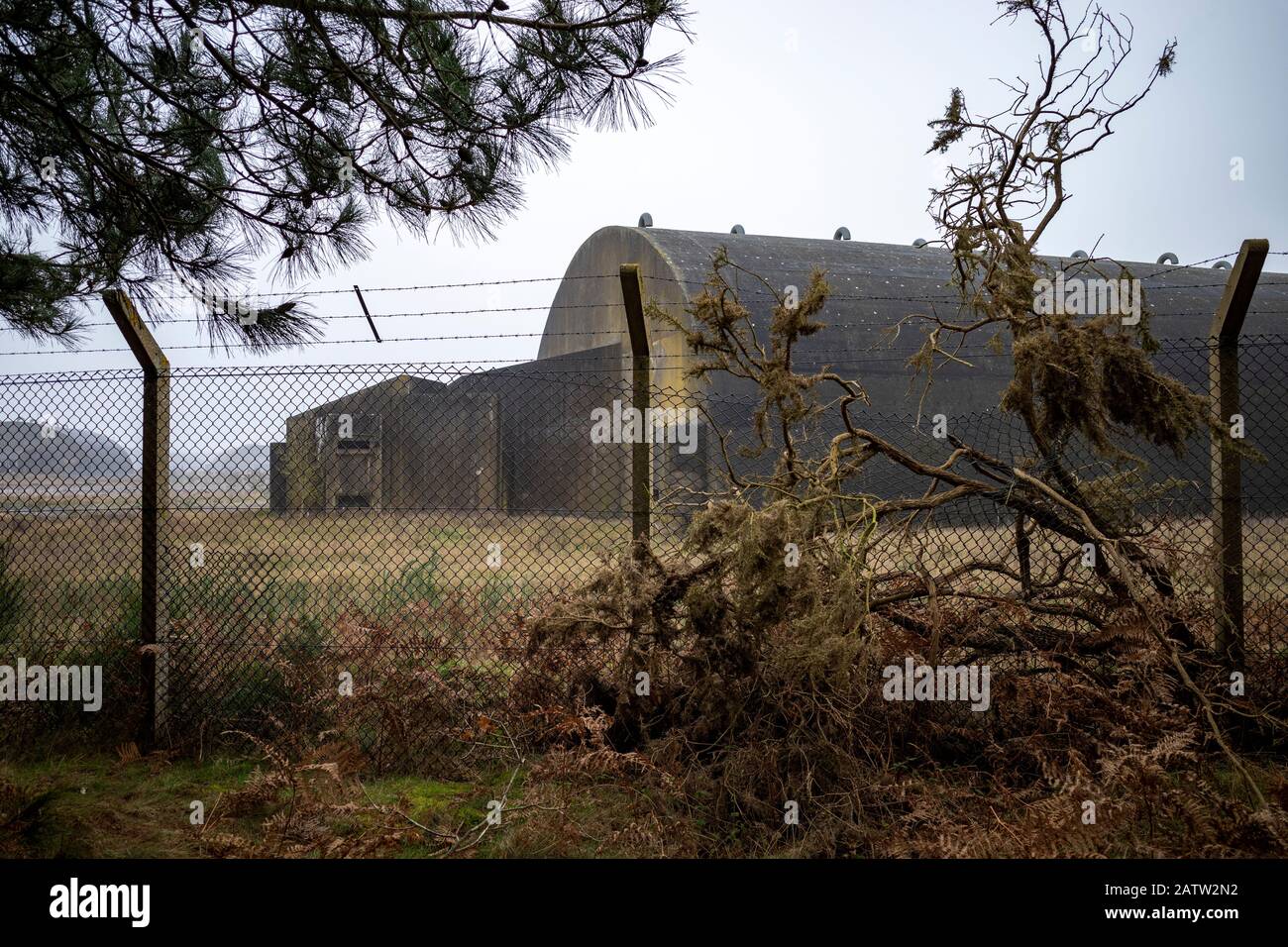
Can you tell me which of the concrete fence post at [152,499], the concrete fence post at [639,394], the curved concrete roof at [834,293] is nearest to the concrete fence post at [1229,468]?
the concrete fence post at [639,394]

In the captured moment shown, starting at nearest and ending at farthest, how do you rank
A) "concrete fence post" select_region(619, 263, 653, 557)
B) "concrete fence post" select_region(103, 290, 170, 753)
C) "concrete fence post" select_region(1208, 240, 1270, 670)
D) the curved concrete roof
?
"concrete fence post" select_region(1208, 240, 1270, 670) → "concrete fence post" select_region(619, 263, 653, 557) → "concrete fence post" select_region(103, 290, 170, 753) → the curved concrete roof

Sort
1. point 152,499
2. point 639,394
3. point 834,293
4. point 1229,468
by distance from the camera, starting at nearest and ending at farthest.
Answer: point 1229,468, point 639,394, point 152,499, point 834,293

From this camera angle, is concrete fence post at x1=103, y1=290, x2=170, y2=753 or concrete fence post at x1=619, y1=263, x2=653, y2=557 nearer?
concrete fence post at x1=619, y1=263, x2=653, y2=557

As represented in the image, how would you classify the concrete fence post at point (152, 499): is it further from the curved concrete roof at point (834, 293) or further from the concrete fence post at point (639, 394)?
the curved concrete roof at point (834, 293)

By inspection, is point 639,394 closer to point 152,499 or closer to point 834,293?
point 152,499

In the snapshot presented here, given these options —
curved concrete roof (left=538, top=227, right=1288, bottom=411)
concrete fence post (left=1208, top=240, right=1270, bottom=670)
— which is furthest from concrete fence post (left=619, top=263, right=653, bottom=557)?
curved concrete roof (left=538, top=227, right=1288, bottom=411)

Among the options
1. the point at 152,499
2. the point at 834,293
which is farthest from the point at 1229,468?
the point at 834,293

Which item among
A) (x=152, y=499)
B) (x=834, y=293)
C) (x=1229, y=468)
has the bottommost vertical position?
(x=152, y=499)

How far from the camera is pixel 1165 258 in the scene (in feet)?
67.5

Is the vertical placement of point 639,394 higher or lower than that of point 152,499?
higher

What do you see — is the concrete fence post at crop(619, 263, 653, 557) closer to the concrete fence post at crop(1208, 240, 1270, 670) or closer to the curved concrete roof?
the concrete fence post at crop(1208, 240, 1270, 670)

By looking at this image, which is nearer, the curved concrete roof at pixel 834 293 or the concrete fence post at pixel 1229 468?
the concrete fence post at pixel 1229 468
